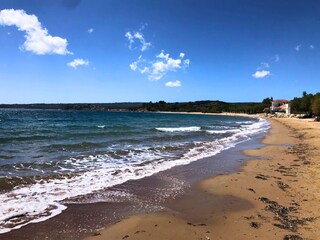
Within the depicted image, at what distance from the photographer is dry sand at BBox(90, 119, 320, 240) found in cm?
662

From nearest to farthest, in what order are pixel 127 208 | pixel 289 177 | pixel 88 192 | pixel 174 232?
pixel 174 232
pixel 127 208
pixel 88 192
pixel 289 177

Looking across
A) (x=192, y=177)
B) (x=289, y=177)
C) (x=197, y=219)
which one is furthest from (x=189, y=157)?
(x=197, y=219)

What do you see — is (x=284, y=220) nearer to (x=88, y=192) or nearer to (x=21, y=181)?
(x=88, y=192)

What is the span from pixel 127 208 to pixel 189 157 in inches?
389

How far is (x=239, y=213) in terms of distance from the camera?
8102mm

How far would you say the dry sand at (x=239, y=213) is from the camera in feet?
21.7

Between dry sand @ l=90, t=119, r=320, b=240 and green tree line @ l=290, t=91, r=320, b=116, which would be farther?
green tree line @ l=290, t=91, r=320, b=116

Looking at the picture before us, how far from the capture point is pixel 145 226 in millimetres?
7031

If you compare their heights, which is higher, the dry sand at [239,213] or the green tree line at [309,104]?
the green tree line at [309,104]

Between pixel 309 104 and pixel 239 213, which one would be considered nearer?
pixel 239 213

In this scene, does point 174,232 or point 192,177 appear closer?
point 174,232

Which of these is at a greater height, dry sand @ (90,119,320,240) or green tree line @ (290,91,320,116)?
green tree line @ (290,91,320,116)

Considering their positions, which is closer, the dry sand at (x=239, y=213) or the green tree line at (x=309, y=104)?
the dry sand at (x=239, y=213)

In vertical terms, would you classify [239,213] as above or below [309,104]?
below
